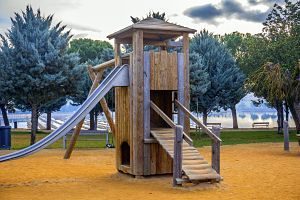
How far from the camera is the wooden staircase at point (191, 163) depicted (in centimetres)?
1180

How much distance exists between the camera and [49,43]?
29.0 metres

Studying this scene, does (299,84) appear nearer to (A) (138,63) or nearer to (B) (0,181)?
(A) (138,63)

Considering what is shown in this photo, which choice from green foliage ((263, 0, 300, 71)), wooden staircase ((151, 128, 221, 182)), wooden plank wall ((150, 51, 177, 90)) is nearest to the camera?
wooden staircase ((151, 128, 221, 182))

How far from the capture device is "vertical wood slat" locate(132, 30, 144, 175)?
1368 cm

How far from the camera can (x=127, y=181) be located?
13.4 m

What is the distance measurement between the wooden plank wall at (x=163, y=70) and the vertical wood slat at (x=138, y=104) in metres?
0.41

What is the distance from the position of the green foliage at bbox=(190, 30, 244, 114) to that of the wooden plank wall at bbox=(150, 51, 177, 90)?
22.8m

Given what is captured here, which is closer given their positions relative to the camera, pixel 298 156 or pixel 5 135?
pixel 298 156

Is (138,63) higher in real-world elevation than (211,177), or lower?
higher

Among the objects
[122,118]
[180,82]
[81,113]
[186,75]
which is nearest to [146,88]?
[180,82]

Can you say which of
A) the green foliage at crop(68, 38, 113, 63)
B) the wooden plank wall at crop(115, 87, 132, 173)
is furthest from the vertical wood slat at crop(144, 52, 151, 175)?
the green foliage at crop(68, 38, 113, 63)

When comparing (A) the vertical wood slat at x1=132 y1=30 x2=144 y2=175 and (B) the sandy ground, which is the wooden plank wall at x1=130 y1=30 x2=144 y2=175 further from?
(B) the sandy ground

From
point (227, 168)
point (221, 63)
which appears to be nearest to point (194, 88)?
point (221, 63)

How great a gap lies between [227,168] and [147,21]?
5866 millimetres
